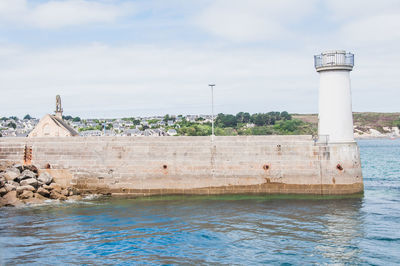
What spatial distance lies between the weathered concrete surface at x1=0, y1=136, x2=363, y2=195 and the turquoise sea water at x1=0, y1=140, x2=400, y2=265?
0.73 meters

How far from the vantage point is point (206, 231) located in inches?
582

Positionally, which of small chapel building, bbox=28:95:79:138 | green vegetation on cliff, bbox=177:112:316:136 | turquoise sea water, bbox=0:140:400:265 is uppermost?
green vegetation on cliff, bbox=177:112:316:136

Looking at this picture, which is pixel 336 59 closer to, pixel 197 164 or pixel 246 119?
pixel 197 164

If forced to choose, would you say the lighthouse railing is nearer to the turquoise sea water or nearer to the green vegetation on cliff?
the turquoise sea water

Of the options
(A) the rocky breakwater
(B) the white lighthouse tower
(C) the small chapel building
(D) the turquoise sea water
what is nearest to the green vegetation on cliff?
(C) the small chapel building

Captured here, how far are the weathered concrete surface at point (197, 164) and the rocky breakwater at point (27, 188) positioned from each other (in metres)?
0.51

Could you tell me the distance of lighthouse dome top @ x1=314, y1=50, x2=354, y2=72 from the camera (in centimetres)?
2125

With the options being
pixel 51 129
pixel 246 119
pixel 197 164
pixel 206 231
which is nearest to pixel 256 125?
pixel 246 119

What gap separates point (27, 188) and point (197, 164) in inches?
310

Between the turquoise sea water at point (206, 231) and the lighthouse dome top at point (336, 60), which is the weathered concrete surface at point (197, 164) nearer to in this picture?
the turquoise sea water at point (206, 231)

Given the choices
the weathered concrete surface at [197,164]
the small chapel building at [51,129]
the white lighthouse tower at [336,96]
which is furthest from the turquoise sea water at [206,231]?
the small chapel building at [51,129]

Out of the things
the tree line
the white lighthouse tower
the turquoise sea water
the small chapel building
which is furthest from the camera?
the tree line

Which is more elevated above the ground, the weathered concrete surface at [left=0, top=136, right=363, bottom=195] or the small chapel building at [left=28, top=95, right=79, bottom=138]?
the small chapel building at [left=28, top=95, right=79, bottom=138]

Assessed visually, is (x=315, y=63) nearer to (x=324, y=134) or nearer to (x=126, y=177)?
(x=324, y=134)
